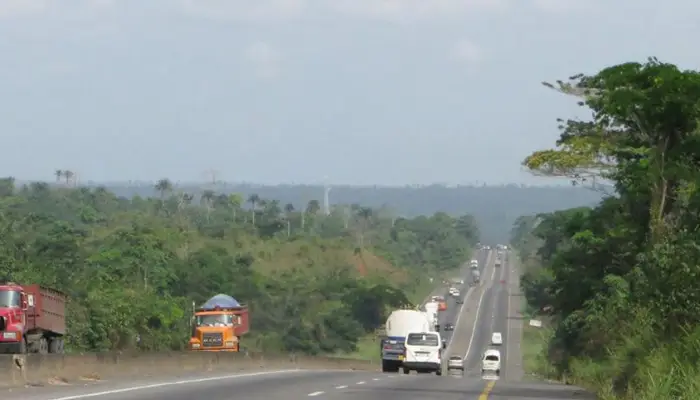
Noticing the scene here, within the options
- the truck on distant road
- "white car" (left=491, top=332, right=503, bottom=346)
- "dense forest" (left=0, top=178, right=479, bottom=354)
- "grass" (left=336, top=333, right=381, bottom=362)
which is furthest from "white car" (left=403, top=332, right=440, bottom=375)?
"white car" (left=491, top=332, right=503, bottom=346)

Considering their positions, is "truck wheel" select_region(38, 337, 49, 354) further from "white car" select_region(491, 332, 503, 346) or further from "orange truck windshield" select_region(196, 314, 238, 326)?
"white car" select_region(491, 332, 503, 346)

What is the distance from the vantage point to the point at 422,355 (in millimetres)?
59312

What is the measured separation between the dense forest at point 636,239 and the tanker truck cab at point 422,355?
20.1ft

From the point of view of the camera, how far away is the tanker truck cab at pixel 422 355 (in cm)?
5922

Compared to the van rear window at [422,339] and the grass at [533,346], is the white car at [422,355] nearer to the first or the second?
the van rear window at [422,339]

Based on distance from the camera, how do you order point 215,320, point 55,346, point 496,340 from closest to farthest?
point 55,346 < point 215,320 < point 496,340

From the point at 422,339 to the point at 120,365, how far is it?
942 inches

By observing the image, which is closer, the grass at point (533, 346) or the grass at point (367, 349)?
the grass at point (533, 346)

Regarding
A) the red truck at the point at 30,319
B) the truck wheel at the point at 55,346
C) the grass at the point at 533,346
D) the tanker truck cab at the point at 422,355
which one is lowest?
the grass at the point at 533,346

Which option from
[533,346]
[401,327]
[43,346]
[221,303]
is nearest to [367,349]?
[533,346]

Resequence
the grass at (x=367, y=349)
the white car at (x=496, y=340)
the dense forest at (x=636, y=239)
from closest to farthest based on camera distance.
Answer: the dense forest at (x=636, y=239)
the grass at (x=367, y=349)
the white car at (x=496, y=340)

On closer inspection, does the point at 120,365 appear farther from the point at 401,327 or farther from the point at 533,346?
the point at 533,346

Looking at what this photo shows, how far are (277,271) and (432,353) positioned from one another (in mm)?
112724

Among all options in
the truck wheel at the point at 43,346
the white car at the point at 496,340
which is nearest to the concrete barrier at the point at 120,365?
the truck wheel at the point at 43,346
